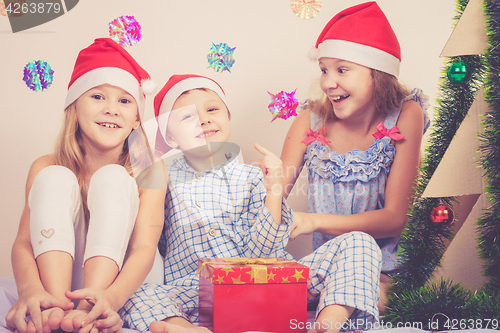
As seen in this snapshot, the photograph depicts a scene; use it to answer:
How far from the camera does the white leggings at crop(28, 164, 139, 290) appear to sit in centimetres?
86

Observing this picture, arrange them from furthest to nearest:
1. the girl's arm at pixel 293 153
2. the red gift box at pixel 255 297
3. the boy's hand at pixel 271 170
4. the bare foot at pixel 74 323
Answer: the girl's arm at pixel 293 153 → the boy's hand at pixel 271 170 → the red gift box at pixel 255 297 → the bare foot at pixel 74 323

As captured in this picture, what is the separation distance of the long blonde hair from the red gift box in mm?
452

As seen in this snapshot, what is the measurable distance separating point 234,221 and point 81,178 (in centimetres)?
43

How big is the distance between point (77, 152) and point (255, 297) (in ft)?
2.11

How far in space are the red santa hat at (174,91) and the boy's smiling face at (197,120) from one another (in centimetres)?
1

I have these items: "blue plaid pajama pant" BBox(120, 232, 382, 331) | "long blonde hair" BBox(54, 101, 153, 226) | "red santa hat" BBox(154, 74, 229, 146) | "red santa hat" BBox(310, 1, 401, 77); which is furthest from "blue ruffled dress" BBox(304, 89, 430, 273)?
"long blonde hair" BBox(54, 101, 153, 226)

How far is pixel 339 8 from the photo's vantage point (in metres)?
1.54

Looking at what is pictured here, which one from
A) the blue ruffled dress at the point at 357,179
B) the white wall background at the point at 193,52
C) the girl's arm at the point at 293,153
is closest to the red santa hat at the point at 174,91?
the white wall background at the point at 193,52

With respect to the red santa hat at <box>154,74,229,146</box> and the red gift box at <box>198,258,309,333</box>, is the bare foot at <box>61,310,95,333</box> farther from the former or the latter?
the red santa hat at <box>154,74,229,146</box>

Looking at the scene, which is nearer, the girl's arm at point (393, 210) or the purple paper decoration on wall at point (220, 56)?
the girl's arm at point (393, 210)

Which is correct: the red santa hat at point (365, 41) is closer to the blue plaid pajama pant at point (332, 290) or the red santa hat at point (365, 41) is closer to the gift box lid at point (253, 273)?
the blue plaid pajama pant at point (332, 290)

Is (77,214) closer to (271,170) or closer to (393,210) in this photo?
(271,170)

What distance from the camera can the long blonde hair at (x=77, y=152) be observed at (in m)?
1.14

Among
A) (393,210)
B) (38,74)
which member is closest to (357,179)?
(393,210)
